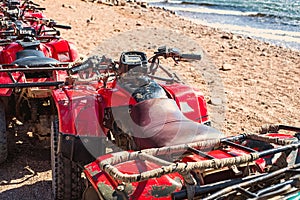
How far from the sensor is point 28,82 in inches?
198

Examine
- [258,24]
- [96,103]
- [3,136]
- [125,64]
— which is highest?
[125,64]

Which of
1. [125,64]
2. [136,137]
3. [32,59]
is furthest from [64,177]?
[32,59]

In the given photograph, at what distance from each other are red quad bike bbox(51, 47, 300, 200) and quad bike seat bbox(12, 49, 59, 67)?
107 cm

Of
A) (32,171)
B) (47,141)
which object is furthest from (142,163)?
(47,141)

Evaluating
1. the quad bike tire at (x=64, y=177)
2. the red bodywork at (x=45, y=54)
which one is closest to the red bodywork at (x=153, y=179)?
the quad bike tire at (x=64, y=177)

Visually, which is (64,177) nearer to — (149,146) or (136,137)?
(136,137)

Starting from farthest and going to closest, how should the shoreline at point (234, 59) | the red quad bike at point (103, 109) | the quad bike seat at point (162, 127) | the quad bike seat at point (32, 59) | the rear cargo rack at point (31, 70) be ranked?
the shoreline at point (234, 59)
the quad bike seat at point (32, 59)
the rear cargo rack at point (31, 70)
the red quad bike at point (103, 109)
the quad bike seat at point (162, 127)

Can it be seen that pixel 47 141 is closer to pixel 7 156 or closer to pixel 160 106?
pixel 7 156

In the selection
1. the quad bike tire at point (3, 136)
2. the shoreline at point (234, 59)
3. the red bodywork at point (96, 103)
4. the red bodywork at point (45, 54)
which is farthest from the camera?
the shoreline at point (234, 59)

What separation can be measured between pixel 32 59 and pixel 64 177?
194 centimetres

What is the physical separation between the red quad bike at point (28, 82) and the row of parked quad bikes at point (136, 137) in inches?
0.5

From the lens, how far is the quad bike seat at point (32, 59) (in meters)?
5.37

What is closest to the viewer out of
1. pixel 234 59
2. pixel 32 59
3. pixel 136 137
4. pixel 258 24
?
pixel 136 137

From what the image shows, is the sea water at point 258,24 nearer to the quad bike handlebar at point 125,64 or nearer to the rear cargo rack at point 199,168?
the quad bike handlebar at point 125,64
